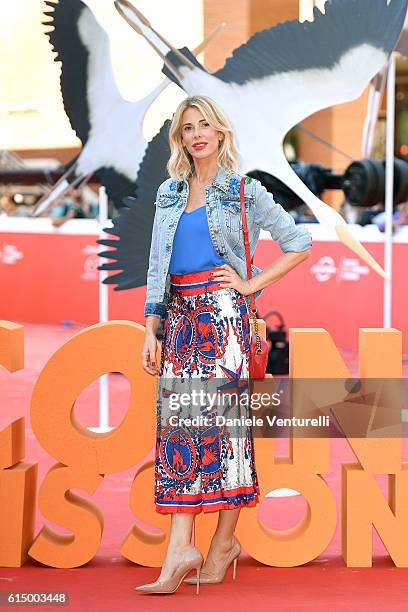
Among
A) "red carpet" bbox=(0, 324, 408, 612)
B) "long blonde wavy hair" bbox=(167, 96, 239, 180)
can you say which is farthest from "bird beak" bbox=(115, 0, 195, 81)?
"red carpet" bbox=(0, 324, 408, 612)

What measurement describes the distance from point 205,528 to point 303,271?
6316mm

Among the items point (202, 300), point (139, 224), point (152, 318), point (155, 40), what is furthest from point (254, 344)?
point (155, 40)

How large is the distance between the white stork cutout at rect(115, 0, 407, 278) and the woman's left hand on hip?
1560 millimetres

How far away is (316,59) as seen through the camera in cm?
477

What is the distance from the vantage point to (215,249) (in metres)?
3.36

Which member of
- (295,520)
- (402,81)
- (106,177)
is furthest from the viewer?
(402,81)

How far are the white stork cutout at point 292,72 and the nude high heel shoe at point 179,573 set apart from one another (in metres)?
1.88

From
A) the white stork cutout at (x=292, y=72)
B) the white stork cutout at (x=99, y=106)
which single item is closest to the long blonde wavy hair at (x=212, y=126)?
the white stork cutout at (x=292, y=72)

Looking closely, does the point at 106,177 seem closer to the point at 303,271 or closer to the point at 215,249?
the point at 215,249

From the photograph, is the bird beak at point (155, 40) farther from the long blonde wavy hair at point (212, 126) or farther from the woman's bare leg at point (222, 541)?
the woman's bare leg at point (222, 541)

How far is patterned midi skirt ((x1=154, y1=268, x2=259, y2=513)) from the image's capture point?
337 centimetres

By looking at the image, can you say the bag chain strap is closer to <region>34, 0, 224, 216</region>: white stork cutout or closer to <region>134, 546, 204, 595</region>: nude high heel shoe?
<region>134, 546, 204, 595</region>: nude high heel shoe

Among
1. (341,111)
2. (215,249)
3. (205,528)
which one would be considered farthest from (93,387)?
(341,111)

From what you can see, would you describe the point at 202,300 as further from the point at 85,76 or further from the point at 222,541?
the point at 85,76
